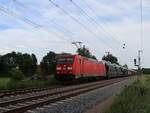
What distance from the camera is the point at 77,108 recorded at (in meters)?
17.2

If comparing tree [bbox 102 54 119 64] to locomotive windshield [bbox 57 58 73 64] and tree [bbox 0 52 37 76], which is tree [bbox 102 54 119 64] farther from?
locomotive windshield [bbox 57 58 73 64]

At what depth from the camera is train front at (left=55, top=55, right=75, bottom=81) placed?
3956cm

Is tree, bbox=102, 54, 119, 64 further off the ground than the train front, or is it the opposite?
tree, bbox=102, 54, 119, 64

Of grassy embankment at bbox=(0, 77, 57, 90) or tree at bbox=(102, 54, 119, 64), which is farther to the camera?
tree at bbox=(102, 54, 119, 64)

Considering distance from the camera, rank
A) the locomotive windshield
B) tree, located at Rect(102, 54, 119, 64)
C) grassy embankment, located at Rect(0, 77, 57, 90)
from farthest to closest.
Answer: tree, located at Rect(102, 54, 119, 64), the locomotive windshield, grassy embankment, located at Rect(0, 77, 57, 90)

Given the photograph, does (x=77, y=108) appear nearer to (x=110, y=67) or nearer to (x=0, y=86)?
(x=0, y=86)

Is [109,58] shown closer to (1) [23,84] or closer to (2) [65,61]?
(2) [65,61]

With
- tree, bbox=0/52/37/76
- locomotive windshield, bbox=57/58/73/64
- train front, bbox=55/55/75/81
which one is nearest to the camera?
train front, bbox=55/55/75/81

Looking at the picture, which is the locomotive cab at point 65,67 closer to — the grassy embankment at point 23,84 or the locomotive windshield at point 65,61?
the locomotive windshield at point 65,61

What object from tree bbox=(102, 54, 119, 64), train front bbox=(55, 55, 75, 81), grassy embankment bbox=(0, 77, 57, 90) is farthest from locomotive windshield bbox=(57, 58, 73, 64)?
tree bbox=(102, 54, 119, 64)

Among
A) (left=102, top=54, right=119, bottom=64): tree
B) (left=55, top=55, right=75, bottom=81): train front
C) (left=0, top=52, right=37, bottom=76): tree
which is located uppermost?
(left=102, top=54, right=119, bottom=64): tree

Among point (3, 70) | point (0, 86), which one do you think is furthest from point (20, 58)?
point (0, 86)

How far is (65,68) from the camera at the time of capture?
40094 mm

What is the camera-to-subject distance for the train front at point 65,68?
1558 inches
